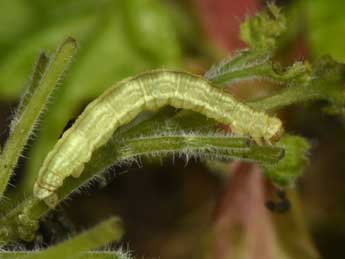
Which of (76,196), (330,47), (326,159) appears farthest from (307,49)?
(76,196)

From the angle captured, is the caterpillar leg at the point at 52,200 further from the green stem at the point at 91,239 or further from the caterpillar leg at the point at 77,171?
the green stem at the point at 91,239

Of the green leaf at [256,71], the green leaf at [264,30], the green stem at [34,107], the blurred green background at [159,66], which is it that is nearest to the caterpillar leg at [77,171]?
the green stem at [34,107]

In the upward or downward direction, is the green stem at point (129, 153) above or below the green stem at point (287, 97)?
below

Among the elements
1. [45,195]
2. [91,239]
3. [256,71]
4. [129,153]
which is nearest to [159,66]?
[256,71]

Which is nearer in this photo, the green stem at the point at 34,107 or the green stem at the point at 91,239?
the green stem at the point at 91,239

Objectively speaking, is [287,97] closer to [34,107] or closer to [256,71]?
[256,71]

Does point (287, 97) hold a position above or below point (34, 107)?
above
